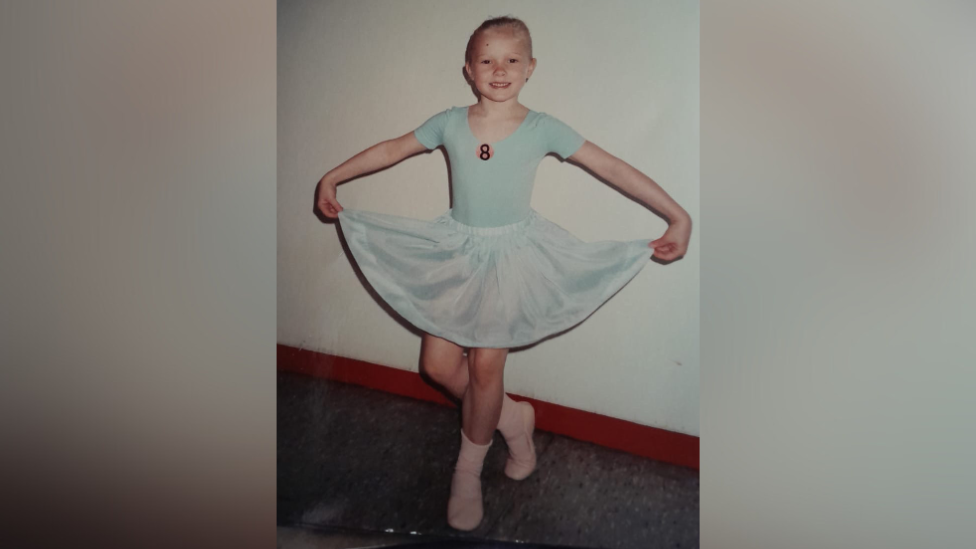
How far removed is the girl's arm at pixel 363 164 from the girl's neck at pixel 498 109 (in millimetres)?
145

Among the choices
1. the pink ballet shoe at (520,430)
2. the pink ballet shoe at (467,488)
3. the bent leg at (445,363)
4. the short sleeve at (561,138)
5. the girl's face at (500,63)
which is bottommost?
the pink ballet shoe at (467,488)

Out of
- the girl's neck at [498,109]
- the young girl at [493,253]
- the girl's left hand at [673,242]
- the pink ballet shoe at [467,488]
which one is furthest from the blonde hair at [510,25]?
the pink ballet shoe at [467,488]

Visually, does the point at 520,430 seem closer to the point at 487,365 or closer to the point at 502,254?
the point at 487,365

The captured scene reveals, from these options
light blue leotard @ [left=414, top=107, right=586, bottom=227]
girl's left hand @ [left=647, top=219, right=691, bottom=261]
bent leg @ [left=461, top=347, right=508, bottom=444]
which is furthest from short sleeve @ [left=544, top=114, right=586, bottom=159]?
bent leg @ [left=461, top=347, right=508, bottom=444]

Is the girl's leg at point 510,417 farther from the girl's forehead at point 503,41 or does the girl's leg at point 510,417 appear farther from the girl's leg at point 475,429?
the girl's forehead at point 503,41

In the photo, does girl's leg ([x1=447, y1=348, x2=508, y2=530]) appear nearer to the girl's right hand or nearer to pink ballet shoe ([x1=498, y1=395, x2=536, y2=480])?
pink ballet shoe ([x1=498, y1=395, x2=536, y2=480])

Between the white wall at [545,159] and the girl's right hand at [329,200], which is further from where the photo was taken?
the girl's right hand at [329,200]

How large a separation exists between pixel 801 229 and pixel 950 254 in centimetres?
28

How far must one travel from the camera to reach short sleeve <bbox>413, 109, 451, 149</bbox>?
148 cm

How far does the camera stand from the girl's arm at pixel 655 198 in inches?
55.3

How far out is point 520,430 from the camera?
147 cm

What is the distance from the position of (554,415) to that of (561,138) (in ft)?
1.87

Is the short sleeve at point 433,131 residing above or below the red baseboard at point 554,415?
above

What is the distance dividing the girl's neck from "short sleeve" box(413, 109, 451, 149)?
0.22 feet
